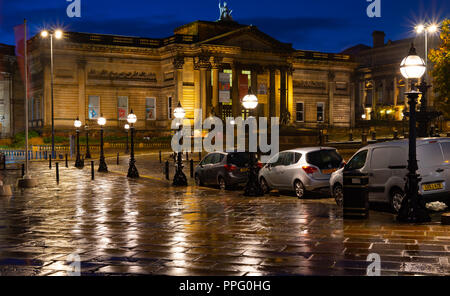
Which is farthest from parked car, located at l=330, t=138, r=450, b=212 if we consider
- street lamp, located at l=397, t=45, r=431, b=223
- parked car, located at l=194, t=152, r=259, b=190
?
parked car, located at l=194, t=152, r=259, b=190

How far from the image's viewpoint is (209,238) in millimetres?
11359

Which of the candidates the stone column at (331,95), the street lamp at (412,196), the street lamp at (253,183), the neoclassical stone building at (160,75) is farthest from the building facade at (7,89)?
the street lamp at (412,196)

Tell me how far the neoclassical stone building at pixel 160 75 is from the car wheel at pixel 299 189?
140 ft

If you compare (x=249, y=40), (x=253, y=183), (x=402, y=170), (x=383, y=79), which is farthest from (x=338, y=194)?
(x=383, y=79)

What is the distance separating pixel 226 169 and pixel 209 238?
1087cm

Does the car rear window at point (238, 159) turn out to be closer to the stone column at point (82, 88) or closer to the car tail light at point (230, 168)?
the car tail light at point (230, 168)

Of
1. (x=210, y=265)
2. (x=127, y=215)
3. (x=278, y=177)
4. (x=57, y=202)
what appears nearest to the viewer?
(x=210, y=265)

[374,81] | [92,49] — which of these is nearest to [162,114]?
[92,49]

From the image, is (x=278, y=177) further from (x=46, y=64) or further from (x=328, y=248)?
(x=46, y=64)

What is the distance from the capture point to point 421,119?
1006 inches

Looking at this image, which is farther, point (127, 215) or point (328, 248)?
point (127, 215)

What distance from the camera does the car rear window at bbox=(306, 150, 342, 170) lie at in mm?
18359

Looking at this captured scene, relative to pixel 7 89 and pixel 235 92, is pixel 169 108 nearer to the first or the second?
pixel 235 92
